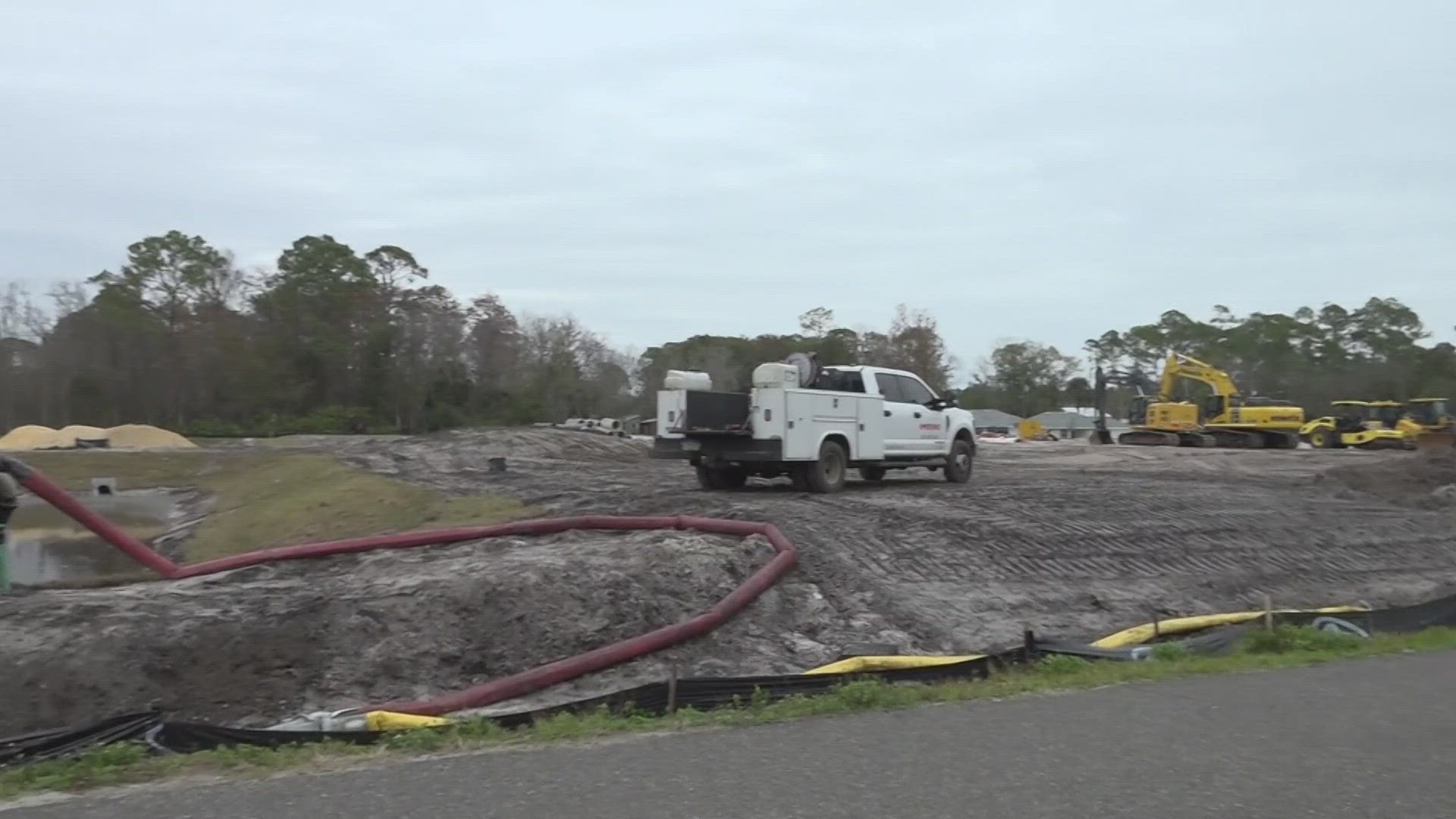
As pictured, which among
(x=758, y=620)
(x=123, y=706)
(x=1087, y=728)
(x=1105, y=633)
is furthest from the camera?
(x=1105, y=633)

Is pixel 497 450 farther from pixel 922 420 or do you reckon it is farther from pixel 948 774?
pixel 948 774

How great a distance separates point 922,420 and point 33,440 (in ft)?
180

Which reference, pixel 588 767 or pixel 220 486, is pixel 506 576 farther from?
pixel 220 486

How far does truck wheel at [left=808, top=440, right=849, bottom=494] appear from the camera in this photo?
63.8 feet

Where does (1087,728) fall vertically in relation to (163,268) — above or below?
below

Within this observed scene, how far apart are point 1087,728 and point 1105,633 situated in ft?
21.2

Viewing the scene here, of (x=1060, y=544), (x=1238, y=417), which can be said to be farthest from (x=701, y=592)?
(x=1238, y=417)

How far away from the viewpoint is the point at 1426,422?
50375 millimetres

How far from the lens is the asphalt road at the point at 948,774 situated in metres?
5.70

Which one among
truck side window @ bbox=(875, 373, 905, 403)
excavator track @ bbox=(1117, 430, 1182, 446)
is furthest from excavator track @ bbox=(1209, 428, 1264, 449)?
truck side window @ bbox=(875, 373, 905, 403)

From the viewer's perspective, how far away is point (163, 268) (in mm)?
89875

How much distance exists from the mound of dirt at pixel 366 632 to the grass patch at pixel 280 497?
7.68 metres

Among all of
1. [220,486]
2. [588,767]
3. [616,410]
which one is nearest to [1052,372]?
[616,410]

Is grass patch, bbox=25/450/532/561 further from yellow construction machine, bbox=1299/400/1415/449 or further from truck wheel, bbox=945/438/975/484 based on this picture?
yellow construction machine, bbox=1299/400/1415/449
